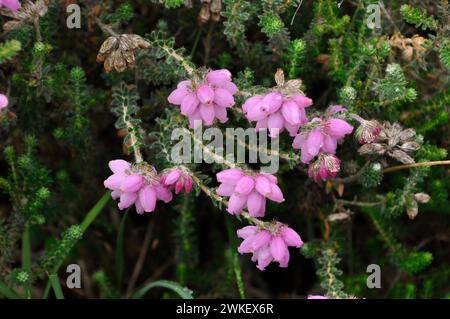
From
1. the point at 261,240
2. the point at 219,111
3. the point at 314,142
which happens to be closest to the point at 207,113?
the point at 219,111

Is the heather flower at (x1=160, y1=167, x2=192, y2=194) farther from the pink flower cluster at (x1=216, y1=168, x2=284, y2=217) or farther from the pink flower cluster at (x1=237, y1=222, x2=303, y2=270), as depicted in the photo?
the pink flower cluster at (x1=237, y1=222, x2=303, y2=270)

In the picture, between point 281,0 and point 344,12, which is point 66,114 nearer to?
point 281,0

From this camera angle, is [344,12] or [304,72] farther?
[344,12]

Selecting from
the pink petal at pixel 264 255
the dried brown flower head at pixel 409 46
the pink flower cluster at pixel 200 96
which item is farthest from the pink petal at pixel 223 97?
the dried brown flower head at pixel 409 46

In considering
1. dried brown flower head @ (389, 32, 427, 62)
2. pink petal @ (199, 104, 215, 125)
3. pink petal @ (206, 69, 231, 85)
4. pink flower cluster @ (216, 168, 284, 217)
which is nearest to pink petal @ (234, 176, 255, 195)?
pink flower cluster @ (216, 168, 284, 217)
